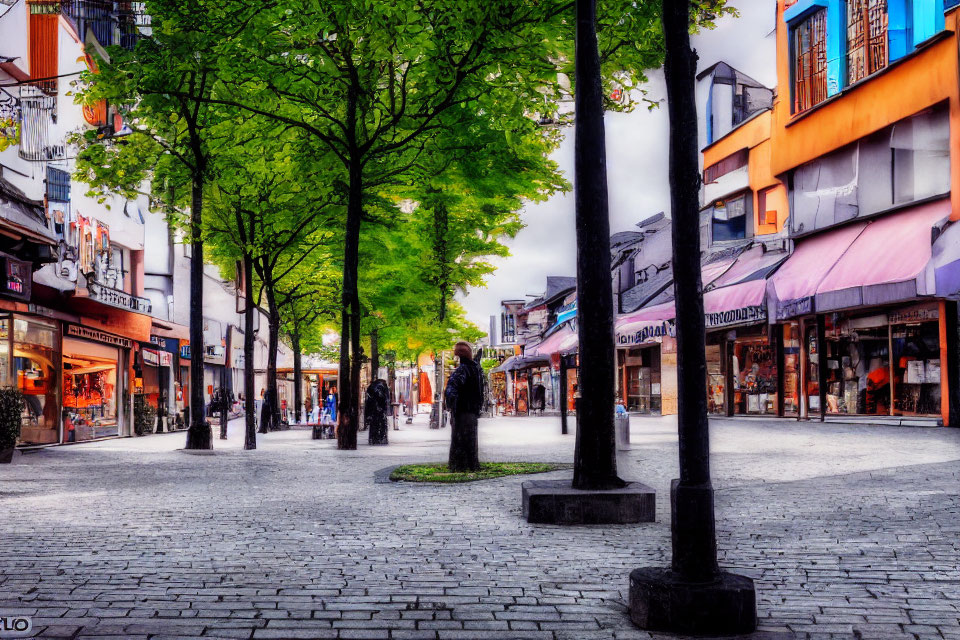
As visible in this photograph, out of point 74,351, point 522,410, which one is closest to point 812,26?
point 74,351

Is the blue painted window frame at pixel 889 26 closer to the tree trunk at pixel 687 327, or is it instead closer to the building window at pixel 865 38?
the building window at pixel 865 38

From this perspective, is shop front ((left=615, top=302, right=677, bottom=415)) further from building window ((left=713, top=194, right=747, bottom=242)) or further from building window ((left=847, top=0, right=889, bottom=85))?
building window ((left=847, top=0, right=889, bottom=85))

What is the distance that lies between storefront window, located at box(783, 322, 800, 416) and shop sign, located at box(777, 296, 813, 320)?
2186mm

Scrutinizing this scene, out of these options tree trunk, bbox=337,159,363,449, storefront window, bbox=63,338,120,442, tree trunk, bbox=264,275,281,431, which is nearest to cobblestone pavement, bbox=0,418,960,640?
tree trunk, bbox=337,159,363,449

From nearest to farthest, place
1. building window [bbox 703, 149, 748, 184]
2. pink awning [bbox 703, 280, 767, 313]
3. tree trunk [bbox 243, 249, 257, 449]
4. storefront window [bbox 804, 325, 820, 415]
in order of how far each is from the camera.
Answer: tree trunk [bbox 243, 249, 257, 449], storefront window [bbox 804, 325, 820, 415], pink awning [bbox 703, 280, 767, 313], building window [bbox 703, 149, 748, 184]

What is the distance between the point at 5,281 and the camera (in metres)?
16.9

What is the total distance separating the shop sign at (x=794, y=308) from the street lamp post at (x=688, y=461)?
1878 cm

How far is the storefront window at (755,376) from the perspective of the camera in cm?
2812

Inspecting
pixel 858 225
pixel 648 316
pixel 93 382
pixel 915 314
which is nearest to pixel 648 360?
pixel 648 316

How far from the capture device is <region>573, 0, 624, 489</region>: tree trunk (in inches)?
336

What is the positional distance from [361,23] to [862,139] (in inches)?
589

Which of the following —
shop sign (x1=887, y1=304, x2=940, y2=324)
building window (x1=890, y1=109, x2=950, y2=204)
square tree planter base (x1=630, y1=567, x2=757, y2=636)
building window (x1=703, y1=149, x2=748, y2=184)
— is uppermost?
building window (x1=703, y1=149, x2=748, y2=184)

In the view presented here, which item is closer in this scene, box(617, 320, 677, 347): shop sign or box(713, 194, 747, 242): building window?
box(617, 320, 677, 347): shop sign

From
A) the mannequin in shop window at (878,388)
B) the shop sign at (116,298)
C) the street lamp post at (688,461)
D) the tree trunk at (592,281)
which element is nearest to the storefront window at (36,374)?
the shop sign at (116,298)
